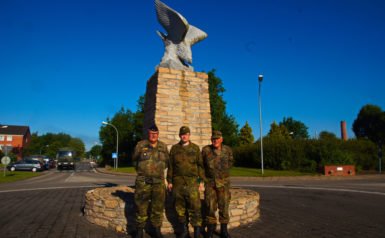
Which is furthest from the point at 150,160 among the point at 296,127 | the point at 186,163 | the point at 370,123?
the point at 296,127

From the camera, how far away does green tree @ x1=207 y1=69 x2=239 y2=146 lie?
38.1 m

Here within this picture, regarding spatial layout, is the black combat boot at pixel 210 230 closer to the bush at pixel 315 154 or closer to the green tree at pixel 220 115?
the bush at pixel 315 154

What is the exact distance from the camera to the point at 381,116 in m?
54.2

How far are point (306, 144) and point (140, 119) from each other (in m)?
27.1

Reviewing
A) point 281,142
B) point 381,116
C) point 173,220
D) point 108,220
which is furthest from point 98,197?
point 381,116

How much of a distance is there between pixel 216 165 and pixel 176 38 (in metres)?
5.15

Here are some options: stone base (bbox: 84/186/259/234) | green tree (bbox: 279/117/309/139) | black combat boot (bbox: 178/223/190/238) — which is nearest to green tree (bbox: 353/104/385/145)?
green tree (bbox: 279/117/309/139)

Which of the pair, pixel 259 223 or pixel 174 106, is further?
pixel 174 106

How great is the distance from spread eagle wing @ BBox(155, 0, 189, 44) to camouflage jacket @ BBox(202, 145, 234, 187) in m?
4.57

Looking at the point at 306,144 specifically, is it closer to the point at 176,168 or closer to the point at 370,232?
the point at 370,232

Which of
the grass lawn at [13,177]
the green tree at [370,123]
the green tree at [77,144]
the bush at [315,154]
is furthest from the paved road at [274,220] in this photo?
the green tree at [77,144]

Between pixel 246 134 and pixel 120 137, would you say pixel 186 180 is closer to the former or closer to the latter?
pixel 120 137

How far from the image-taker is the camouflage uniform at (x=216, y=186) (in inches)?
198

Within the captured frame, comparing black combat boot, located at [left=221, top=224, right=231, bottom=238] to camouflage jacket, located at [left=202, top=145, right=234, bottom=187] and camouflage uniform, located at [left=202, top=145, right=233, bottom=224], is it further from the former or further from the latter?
camouflage jacket, located at [left=202, top=145, right=234, bottom=187]
